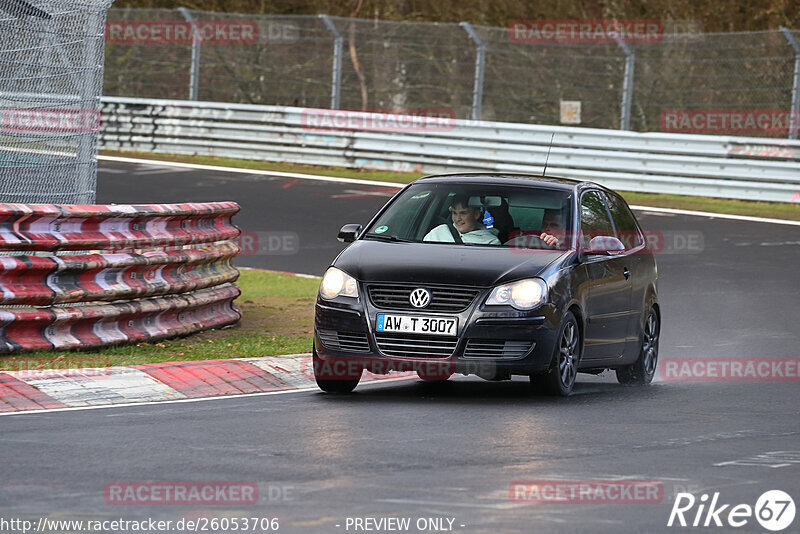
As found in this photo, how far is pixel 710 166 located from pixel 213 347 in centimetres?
1484

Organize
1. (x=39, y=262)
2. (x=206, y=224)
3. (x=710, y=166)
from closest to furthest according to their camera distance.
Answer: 1. (x=39, y=262)
2. (x=206, y=224)
3. (x=710, y=166)

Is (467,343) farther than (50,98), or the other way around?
(50,98)

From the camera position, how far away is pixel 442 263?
34.1 ft

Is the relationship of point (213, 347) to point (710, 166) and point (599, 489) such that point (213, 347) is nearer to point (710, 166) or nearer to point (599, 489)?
point (599, 489)

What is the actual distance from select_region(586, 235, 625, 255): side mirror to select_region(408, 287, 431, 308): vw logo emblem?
153 cm

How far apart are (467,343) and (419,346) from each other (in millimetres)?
311

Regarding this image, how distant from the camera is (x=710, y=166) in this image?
84.3 ft

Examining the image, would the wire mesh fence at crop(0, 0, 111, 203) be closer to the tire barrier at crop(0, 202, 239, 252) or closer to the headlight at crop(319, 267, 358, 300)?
the tire barrier at crop(0, 202, 239, 252)

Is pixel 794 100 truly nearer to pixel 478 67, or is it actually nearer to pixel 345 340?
pixel 478 67

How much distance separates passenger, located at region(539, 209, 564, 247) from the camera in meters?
11.1

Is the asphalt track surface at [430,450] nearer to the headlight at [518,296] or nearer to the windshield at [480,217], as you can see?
the headlight at [518,296]

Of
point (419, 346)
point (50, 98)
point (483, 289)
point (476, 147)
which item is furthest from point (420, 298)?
point (476, 147)

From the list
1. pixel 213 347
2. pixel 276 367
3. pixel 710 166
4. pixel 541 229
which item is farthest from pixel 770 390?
pixel 710 166

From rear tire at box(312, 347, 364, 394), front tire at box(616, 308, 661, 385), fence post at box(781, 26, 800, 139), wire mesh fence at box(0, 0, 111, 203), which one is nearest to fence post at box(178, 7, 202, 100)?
fence post at box(781, 26, 800, 139)
